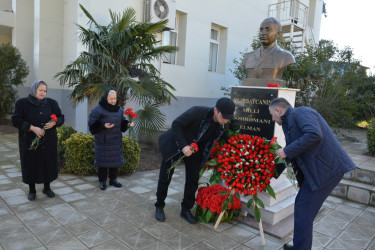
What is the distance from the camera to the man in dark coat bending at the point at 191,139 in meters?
2.80

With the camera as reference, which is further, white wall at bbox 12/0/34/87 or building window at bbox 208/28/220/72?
building window at bbox 208/28/220/72

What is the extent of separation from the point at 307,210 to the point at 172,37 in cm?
806

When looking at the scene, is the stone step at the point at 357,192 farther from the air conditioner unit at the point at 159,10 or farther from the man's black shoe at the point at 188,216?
the air conditioner unit at the point at 159,10

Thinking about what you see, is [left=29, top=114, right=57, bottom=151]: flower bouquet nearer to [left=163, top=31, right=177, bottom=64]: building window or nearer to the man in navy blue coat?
the man in navy blue coat

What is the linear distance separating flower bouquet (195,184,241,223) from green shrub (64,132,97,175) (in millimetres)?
2406

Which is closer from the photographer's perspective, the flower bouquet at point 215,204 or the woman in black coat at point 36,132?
the flower bouquet at point 215,204

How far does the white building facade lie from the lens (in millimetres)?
7938

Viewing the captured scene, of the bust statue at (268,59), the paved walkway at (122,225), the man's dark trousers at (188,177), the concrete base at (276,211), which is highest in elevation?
the bust statue at (268,59)

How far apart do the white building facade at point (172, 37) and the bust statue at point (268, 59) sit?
4.78 m

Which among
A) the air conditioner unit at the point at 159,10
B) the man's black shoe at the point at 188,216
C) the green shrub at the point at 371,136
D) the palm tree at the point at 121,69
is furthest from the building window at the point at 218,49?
the man's black shoe at the point at 188,216

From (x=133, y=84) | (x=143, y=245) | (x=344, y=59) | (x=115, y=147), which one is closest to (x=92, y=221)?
(x=143, y=245)

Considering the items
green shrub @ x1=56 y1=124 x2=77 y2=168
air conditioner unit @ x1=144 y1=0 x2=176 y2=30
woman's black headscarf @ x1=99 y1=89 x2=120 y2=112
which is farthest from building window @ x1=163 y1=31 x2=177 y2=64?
woman's black headscarf @ x1=99 y1=89 x2=120 y2=112

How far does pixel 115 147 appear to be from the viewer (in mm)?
4258

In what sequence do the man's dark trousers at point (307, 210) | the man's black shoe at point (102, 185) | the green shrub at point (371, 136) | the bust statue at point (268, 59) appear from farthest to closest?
the green shrub at point (371, 136)
the man's black shoe at point (102, 185)
the bust statue at point (268, 59)
the man's dark trousers at point (307, 210)
